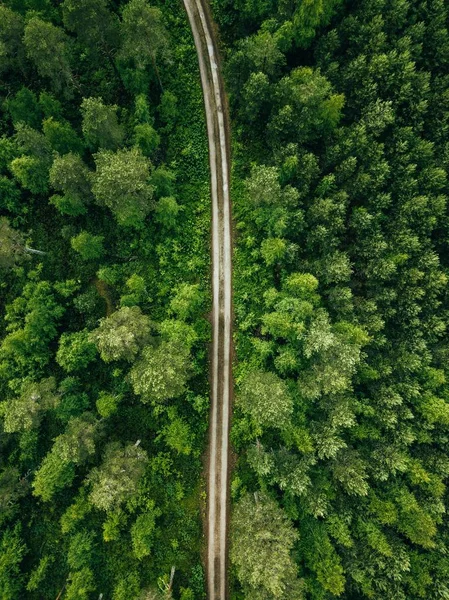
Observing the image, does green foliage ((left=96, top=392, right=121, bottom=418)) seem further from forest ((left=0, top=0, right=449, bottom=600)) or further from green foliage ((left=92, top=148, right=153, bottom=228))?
green foliage ((left=92, top=148, right=153, bottom=228))

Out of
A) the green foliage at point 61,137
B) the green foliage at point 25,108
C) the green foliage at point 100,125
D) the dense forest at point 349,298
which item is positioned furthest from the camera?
the green foliage at point 25,108

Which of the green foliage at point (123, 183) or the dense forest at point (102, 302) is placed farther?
the dense forest at point (102, 302)

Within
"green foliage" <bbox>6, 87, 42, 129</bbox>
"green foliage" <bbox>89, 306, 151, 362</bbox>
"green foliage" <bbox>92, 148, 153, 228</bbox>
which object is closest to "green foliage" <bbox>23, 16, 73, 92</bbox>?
"green foliage" <bbox>6, 87, 42, 129</bbox>

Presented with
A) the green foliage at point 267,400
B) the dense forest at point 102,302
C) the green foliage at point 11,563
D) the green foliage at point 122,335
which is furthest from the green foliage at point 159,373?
the green foliage at point 11,563

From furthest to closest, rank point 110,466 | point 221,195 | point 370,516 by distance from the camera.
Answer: point 221,195, point 370,516, point 110,466

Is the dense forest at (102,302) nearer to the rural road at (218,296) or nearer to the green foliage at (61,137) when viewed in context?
the green foliage at (61,137)

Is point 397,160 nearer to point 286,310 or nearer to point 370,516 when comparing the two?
point 286,310

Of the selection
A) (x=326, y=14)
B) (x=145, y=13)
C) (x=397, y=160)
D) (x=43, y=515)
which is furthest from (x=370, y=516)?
(x=145, y=13)
